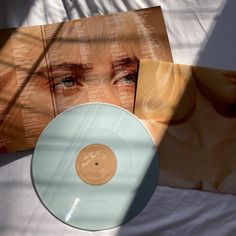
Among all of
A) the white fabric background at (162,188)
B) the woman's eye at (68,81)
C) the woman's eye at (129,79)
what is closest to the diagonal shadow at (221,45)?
the white fabric background at (162,188)

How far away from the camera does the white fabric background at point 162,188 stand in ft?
2.29

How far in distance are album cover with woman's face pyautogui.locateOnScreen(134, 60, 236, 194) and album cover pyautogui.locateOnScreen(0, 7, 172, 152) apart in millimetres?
39

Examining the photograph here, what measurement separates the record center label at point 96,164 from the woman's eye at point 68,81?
0.14 metres

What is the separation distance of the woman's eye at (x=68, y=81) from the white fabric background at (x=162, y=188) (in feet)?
0.43

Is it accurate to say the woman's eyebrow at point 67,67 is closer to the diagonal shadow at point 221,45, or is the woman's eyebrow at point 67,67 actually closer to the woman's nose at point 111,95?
the woman's nose at point 111,95

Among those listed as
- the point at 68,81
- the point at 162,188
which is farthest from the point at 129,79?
the point at 162,188

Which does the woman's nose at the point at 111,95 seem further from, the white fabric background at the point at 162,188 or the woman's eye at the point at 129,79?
the white fabric background at the point at 162,188

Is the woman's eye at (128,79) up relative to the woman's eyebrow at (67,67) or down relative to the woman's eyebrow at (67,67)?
down

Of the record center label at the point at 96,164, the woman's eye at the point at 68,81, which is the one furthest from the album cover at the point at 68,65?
the record center label at the point at 96,164

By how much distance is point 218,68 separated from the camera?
2.54ft

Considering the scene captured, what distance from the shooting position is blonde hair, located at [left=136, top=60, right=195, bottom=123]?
2.47 ft

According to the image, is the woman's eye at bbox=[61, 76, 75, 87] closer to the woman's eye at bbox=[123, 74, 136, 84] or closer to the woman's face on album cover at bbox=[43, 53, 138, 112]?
the woman's face on album cover at bbox=[43, 53, 138, 112]

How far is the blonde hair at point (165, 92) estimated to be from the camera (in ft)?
2.47

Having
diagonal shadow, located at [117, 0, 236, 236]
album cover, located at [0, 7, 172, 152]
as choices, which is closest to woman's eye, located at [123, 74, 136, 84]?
album cover, located at [0, 7, 172, 152]
